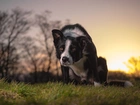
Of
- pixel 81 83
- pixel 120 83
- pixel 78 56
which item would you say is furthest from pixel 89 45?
pixel 120 83

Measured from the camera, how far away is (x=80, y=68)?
9.73 meters

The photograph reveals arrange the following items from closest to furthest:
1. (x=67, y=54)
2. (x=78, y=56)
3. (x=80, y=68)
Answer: (x=67, y=54)
(x=78, y=56)
(x=80, y=68)

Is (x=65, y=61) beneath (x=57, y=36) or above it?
beneath

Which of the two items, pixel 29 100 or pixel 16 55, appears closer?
pixel 29 100

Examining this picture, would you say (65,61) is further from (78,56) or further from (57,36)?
(57,36)

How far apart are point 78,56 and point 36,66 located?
7.65 meters

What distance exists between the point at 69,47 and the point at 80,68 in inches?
36.6

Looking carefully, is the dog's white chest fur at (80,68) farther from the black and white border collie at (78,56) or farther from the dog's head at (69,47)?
the dog's head at (69,47)

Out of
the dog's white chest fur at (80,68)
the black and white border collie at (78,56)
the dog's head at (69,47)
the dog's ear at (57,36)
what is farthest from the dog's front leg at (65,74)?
the dog's ear at (57,36)

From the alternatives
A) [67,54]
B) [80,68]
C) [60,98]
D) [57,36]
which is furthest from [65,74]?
[60,98]

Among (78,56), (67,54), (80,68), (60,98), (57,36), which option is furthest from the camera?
(80,68)

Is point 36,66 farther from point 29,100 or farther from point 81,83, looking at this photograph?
point 29,100

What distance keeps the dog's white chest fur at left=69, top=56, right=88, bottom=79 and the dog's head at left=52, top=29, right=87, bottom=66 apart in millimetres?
260

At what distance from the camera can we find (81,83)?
1007 cm
